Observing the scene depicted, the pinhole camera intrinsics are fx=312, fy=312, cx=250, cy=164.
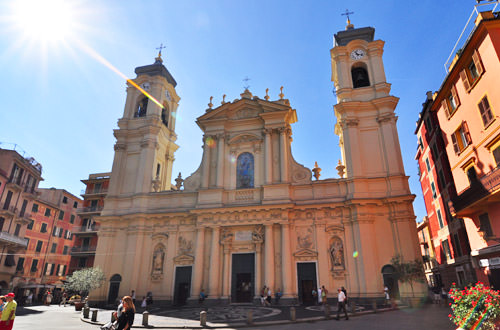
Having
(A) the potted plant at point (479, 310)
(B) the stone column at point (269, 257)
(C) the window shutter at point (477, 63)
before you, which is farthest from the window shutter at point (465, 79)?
(B) the stone column at point (269, 257)

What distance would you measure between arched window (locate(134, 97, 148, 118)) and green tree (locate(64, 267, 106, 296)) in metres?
14.9

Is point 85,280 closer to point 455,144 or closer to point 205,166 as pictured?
point 205,166

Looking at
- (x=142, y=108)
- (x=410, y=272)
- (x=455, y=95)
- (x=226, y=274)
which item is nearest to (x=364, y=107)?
(x=455, y=95)

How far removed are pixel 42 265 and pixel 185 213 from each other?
77.4ft

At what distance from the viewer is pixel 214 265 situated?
22.3 meters

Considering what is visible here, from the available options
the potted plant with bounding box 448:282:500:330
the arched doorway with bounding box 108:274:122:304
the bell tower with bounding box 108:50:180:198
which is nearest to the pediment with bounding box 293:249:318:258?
the bell tower with bounding box 108:50:180:198

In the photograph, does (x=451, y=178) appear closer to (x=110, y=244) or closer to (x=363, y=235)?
(x=363, y=235)

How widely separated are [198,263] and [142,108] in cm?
1683

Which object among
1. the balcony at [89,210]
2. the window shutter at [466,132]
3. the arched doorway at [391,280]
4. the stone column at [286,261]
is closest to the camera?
the window shutter at [466,132]

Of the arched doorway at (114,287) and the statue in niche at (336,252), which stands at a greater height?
the statue in niche at (336,252)

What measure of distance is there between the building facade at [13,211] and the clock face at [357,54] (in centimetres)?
3375

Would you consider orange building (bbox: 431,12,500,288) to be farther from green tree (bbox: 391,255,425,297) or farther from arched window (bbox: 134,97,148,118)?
arched window (bbox: 134,97,148,118)

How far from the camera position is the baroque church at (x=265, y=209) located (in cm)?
2103

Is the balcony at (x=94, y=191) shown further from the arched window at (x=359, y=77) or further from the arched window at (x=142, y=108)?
the arched window at (x=359, y=77)
